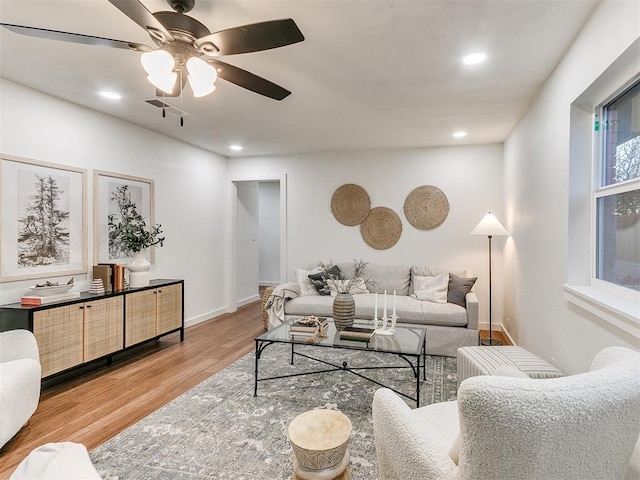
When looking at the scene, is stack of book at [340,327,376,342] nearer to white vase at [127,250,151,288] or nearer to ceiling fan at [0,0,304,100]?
ceiling fan at [0,0,304,100]

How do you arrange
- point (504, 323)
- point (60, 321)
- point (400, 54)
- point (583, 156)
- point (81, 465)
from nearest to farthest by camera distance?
point (81, 465), point (583, 156), point (400, 54), point (60, 321), point (504, 323)

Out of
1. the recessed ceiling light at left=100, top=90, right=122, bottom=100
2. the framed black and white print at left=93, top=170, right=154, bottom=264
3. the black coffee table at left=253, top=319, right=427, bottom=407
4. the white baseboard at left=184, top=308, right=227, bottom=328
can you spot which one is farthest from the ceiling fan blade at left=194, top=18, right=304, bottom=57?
the white baseboard at left=184, top=308, right=227, bottom=328

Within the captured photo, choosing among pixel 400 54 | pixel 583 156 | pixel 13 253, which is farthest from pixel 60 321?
pixel 583 156

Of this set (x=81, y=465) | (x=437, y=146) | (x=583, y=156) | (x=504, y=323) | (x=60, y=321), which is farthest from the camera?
(x=437, y=146)

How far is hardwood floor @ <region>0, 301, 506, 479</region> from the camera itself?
2.20 metres

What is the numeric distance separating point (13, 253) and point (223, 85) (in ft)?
7.08

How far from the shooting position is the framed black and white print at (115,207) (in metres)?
3.51

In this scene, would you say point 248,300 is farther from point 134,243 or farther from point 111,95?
point 111,95

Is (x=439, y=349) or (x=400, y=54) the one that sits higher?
(x=400, y=54)

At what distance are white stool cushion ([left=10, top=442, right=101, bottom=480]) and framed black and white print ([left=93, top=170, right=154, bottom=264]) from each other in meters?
3.15

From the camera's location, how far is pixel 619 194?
6.01 feet

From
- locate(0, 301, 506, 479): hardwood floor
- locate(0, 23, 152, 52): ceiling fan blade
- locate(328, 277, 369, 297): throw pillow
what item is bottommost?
locate(0, 301, 506, 479): hardwood floor

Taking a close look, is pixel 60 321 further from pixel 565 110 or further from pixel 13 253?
pixel 565 110

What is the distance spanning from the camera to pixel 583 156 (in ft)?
6.95
